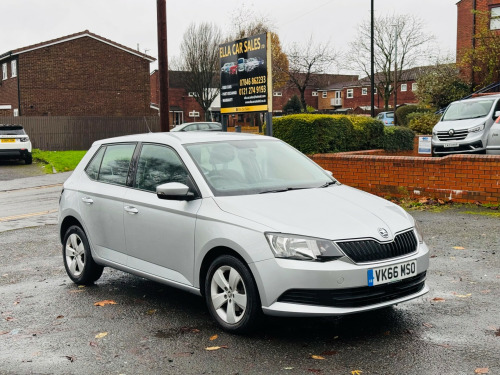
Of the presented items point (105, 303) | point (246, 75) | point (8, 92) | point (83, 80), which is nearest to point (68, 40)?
point (83, 80)

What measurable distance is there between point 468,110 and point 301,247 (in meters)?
13.8

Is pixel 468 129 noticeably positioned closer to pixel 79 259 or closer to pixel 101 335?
pixel 79 259

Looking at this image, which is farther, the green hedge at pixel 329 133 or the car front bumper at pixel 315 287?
the green hedge at pixel 329 133

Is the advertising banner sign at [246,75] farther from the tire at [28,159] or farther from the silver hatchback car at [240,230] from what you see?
the tire at [28,159]

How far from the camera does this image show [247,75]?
13719mm

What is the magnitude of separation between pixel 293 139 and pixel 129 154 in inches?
304

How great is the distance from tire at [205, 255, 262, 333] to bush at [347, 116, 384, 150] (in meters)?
9.86

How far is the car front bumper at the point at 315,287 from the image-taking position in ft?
14.5

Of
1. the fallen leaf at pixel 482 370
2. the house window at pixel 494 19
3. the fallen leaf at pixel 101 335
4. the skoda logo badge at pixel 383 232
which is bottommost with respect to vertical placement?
the fallen leaf at pixel 101 335

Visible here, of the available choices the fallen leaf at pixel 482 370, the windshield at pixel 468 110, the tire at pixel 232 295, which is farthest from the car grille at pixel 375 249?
the windshield at pixel 468 110

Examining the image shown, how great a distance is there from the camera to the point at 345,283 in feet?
14.5

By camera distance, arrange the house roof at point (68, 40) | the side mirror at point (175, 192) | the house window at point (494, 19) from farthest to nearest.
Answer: the house roof at point (68, 40)
the house window at point (494, 19)
the side mirror at point (175, 192)

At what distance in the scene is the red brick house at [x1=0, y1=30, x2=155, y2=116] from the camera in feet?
138

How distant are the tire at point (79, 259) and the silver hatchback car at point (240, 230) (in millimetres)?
15
